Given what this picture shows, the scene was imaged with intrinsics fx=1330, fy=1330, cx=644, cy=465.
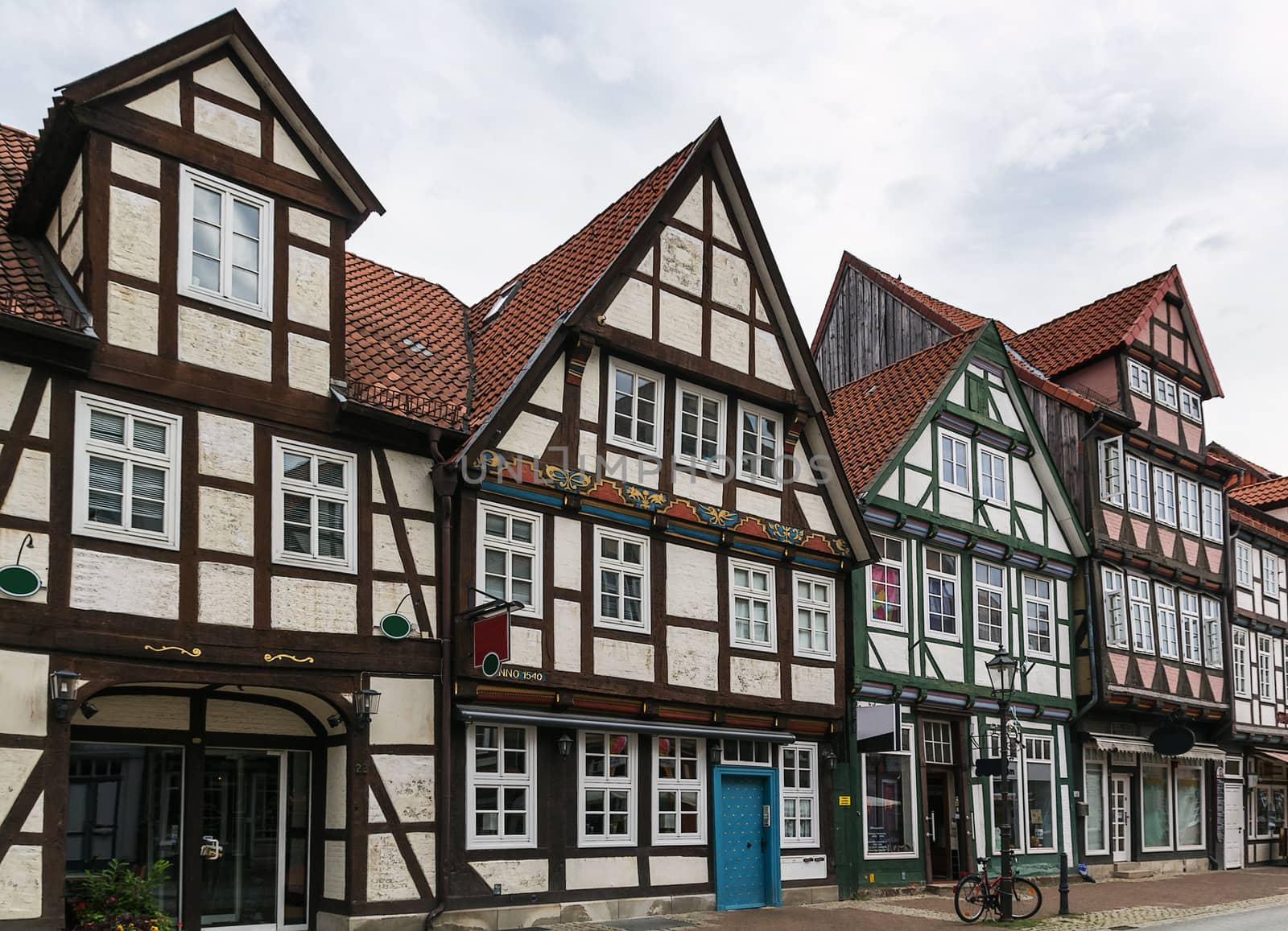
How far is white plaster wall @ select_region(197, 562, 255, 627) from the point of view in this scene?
14.2 meters

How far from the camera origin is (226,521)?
1457 cm

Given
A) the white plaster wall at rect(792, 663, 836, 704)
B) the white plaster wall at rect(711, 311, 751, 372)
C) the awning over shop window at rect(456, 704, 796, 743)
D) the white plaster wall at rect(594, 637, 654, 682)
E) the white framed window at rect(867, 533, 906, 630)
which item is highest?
the white plaster wall at rect(711, 311, 751, 372)

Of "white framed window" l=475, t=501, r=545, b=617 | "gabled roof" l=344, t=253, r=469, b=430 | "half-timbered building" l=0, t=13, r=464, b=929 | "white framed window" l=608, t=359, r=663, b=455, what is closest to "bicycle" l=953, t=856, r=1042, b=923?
"white framed window" l=475, t=501, r=545, b=617

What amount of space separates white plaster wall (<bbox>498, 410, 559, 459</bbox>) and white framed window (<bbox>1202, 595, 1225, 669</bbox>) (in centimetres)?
2120

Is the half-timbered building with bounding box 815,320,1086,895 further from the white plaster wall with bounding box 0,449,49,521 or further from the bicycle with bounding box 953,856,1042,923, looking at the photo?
the white plaster wall with bounding box 0,449,49,521

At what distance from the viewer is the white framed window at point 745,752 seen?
2008 centimetres

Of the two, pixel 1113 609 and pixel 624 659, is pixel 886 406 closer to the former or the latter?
pixel 1113 609

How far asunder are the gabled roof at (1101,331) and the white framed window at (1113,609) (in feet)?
17.7

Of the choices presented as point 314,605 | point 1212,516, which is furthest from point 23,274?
point 1212,516

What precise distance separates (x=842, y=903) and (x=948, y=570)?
7.09 m

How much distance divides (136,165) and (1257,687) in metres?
31.3

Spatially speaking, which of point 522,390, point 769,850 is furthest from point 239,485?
point 769,850

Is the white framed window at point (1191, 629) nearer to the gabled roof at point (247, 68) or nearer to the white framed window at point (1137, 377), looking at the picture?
the white framed window at point (1137, 377)

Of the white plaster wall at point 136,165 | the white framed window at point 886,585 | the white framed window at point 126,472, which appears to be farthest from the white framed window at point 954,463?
the white plaster wall at point 136,165
